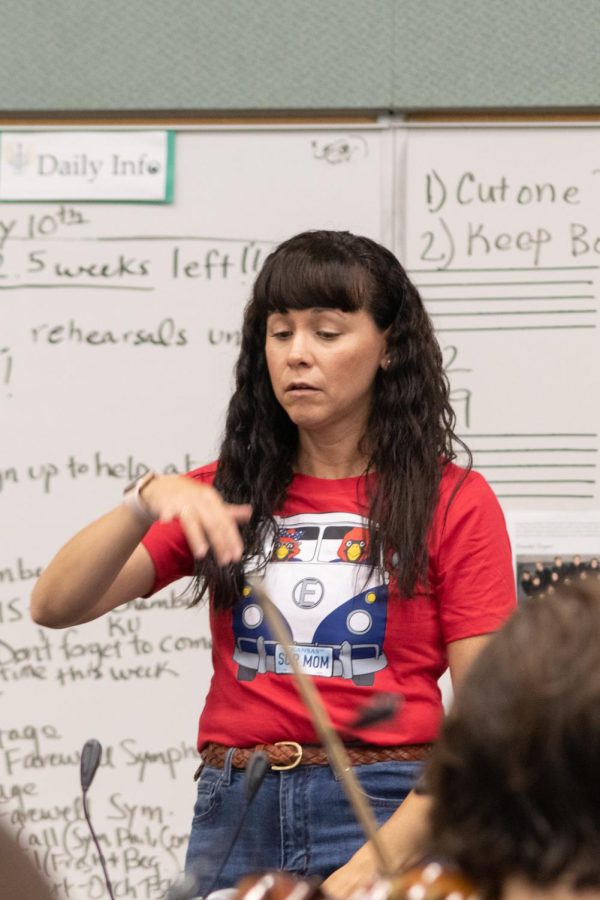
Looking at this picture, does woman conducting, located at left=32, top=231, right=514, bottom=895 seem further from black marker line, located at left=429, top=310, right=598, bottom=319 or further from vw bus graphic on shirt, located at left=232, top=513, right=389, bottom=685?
black marker line, located at left=429, top=310, right=598, bottom=319

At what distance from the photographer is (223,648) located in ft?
5.39

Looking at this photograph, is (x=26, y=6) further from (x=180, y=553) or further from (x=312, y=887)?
(x=312, y=887)

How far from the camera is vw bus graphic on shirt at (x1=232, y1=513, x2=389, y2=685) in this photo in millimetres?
1562

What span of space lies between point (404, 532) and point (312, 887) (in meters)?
0.80

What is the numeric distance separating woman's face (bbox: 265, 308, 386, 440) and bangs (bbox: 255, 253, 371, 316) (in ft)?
0.04

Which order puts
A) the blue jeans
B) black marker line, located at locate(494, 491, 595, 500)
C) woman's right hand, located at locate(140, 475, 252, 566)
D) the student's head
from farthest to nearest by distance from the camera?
black marker line, located at locate(494, 491, 595, 500)
the blue jeans
woman's right hand, located at locate(140, 475, 252, 566)
the student's head

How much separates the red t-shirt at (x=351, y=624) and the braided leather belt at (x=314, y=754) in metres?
0.01

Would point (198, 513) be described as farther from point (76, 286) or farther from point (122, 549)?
point (76, 286)

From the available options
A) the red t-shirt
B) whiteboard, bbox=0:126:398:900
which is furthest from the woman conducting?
whiteboard, bbox=0:126:398:900

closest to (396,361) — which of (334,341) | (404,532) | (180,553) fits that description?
(334,341)

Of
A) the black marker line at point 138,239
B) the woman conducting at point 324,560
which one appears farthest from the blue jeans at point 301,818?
the black marker line at point 138,239

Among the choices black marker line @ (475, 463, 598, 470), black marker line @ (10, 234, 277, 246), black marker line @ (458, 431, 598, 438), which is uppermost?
black marker line @ (10, 234, 277, 246)

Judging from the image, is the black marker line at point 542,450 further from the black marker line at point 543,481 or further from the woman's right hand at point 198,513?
the woman's right hand at point 198,513

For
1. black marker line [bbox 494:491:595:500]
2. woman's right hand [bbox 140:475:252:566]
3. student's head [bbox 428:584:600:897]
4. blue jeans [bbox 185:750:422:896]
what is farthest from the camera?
black marker line [bbox 494:491:595:500]
